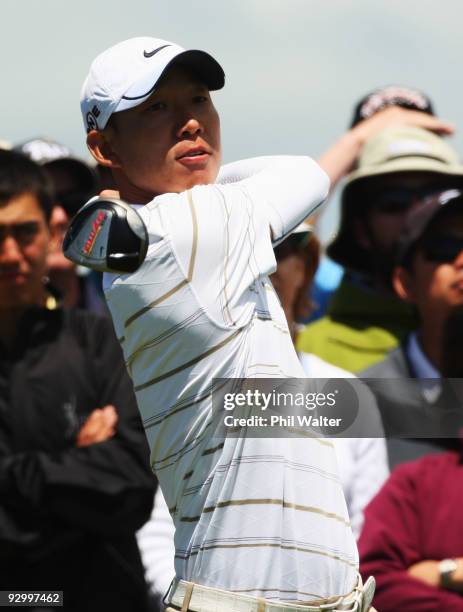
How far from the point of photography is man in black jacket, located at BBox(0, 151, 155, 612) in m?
4.22

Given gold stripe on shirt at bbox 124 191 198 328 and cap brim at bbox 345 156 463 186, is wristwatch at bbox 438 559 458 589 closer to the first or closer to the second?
gold stripe on shirt at bbox 124 191 198 328

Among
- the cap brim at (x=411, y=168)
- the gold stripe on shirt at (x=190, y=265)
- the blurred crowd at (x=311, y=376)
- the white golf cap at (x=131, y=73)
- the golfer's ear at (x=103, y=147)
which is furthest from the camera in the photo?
the cap brim at (x=411, y=168)

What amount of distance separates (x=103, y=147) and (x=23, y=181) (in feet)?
6.70

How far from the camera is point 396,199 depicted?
17.7 feet

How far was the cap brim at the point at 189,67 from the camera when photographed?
2852 mm

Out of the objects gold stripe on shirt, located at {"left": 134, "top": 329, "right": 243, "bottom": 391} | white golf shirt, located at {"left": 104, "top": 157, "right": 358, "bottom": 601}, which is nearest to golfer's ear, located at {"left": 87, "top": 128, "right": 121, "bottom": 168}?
white golf shirt, located at {"left": 104, "top": 157, "right": 358, "bottom": 601}

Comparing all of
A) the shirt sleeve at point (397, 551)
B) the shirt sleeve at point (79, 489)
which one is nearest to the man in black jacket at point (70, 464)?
the shirt sleeve at point (79, 489)

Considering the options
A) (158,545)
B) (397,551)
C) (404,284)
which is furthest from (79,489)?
(404,284)

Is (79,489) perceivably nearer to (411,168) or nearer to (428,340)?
(428,340)

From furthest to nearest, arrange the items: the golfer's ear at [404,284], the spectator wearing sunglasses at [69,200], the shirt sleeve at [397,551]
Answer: the spectator wearing sunglasses at [69,200] < the golfer's ear at [404,284] < the shirt sleeve at [397,551]

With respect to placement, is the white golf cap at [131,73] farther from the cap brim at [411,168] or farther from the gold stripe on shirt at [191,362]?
the cap brim at [411,168]

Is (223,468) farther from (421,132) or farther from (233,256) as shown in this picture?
(421,132)

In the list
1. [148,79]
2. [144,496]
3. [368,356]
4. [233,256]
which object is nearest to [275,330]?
[233,256]

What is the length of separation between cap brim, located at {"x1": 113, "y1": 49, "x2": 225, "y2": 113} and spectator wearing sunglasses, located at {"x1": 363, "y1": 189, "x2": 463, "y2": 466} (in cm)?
184
